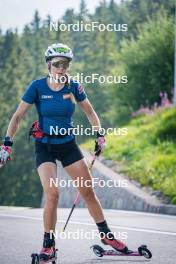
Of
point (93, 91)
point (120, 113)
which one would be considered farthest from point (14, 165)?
point (120, 113)

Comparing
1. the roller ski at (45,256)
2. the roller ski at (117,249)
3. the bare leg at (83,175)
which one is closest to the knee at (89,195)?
the bare leg at (83,175)

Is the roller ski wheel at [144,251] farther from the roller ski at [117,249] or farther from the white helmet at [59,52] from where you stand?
the white helmet at [59,52]

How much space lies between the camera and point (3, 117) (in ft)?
298

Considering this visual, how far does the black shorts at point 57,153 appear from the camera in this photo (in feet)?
29.8

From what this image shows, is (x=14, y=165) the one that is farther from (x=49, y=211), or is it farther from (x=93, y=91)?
(x=49, y=211)

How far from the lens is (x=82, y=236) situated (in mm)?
12359

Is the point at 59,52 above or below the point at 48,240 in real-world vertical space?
above

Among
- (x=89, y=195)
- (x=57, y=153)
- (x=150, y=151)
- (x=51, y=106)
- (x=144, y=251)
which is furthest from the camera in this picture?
(x=150, y=151)

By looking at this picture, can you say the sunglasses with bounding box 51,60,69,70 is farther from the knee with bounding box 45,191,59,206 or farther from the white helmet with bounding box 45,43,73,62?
the knee with bounding box 45,191,59,206

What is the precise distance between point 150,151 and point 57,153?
1476 cm

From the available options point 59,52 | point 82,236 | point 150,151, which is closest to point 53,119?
point 59,52

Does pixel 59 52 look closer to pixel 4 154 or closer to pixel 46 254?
pixel 4 154

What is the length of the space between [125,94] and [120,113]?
81.4 inches

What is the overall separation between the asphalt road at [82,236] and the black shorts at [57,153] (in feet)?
3.70
